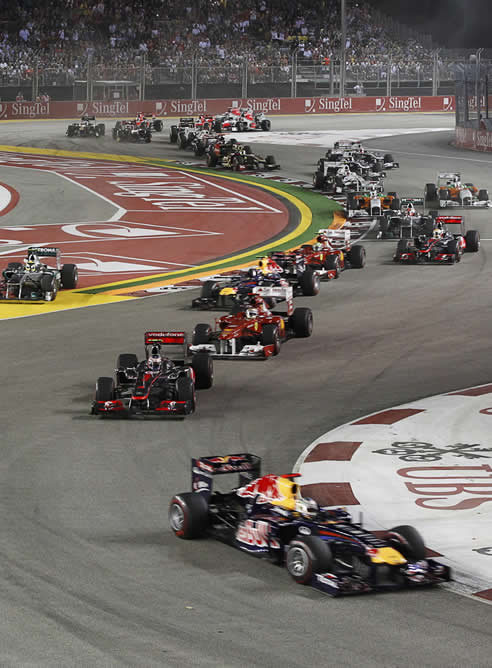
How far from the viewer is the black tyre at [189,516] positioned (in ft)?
32.6

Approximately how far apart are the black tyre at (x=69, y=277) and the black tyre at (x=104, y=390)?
30.8 ft

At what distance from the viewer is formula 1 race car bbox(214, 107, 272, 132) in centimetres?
5559

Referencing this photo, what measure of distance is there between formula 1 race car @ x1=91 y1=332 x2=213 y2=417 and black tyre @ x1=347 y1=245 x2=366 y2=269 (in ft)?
36.7

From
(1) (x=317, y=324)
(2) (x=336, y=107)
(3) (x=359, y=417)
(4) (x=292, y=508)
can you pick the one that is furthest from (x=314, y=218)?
(2) (x=336, y=107)

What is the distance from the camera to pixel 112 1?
2633 inches

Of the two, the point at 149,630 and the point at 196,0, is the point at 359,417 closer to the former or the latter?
the point at 149,630

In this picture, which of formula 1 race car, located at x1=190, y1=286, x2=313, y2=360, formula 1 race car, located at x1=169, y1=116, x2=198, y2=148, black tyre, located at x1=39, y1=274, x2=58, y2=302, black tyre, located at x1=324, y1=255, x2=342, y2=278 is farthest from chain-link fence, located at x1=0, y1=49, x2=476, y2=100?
formula 1 race car, located at x1=190, y1=286, x2=313, y2=360

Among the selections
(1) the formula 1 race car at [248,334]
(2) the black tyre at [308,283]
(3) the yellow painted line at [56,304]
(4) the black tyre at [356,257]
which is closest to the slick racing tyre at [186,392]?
(1) the formula 1 race car at [248,334]

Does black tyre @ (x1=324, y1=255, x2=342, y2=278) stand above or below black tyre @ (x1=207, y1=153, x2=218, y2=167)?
below

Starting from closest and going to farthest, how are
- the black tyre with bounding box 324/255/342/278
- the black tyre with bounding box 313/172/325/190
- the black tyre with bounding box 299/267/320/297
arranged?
the black tyre with bounding box 299/267/320/297
the black tyre with bounding box 324/255/342/278
the black tyre with bounding box 313/172/325/190

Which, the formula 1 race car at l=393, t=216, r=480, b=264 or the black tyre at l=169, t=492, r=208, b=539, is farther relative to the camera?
the formula 1 race car at l=393, t=216, r=480, b=264

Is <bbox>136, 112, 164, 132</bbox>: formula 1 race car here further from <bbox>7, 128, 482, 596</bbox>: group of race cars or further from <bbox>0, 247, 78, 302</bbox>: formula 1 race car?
<bbox>0, 247, 78, 302</bbox>: formula 1 race car

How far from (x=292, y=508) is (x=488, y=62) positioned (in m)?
44.0

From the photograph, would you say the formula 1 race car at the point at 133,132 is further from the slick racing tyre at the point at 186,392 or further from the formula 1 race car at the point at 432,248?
the slick racing tyre at the point at 186,392
